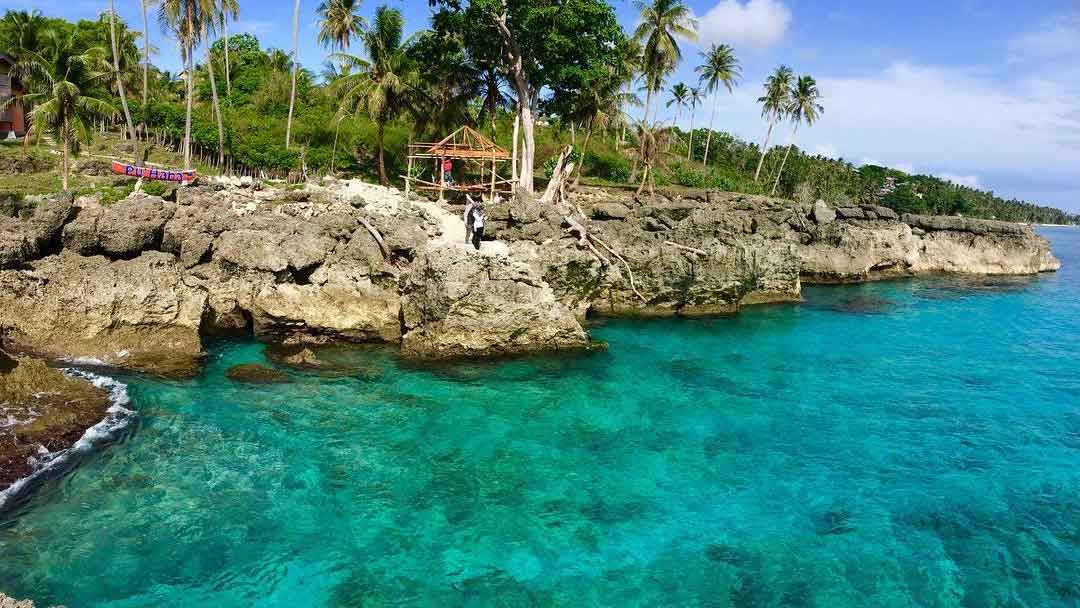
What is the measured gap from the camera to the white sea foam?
10.7 metres

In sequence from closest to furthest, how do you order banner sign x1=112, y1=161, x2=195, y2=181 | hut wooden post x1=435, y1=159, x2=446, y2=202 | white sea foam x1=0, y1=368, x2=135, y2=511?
white sea foam x1=0, y1=368, x2=135, y2=511
banner sign x1=112, y1=161, x2=195, y2=181
hut wooden post x1=435, y1=159, x2=446, y2=202

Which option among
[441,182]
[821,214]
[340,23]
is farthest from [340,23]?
[821,214]

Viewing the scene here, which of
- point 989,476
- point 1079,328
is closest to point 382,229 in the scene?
point 989,476

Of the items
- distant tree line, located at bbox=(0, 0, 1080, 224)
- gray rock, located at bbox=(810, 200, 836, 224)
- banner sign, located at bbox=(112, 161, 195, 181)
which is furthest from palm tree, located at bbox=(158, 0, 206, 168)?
gray rock, located at bbox=(810, 200, 836, 224)

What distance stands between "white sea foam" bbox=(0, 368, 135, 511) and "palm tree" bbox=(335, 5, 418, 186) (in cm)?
2333

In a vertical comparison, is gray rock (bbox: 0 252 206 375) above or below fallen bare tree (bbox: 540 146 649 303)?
below

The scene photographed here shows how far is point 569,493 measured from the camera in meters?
11.7

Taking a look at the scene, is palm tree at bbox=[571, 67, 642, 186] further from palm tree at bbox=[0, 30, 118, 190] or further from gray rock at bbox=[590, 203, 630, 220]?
palm tree at bbox=[0, 30, 118, 190]

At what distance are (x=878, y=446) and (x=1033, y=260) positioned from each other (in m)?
46.7

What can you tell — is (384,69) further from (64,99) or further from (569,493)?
(569,493)

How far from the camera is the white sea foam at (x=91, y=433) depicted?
10.7 meters

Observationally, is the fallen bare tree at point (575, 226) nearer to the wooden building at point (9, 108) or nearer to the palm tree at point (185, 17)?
the palm tree at point (185, 17)

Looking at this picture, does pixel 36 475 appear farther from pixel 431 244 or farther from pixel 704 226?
pixel 704 226

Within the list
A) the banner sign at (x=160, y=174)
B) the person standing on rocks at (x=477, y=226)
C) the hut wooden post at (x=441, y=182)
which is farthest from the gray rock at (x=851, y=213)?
the banner sign at (x=160, y=174)
